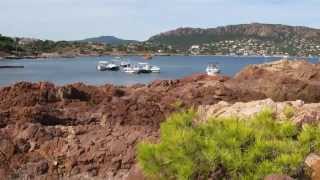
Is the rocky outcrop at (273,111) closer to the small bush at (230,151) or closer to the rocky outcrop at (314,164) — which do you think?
the small bush at (230,151)

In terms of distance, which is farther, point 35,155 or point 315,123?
point 35,155

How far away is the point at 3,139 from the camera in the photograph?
1564 centimetres

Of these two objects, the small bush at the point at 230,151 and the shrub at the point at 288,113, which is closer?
the small bush at the point at 230,151

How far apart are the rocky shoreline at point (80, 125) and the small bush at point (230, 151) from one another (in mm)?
1760

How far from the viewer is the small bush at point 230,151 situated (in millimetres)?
10109

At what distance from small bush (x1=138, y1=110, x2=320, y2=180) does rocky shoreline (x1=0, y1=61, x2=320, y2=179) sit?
176cm

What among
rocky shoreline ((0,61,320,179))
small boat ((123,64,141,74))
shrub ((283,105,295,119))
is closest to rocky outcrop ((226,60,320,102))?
rocky shoreline ((0,61,320,179))

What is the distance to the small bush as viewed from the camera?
398 inches

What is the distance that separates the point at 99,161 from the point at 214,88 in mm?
9465

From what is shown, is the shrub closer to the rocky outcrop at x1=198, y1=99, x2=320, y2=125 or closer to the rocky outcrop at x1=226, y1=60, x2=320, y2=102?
the rocky outcrop at x1=198, y1=99, x2=320, y2=125

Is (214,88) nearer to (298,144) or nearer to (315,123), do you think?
(315,123)

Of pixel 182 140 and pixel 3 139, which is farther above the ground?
pixel 182 140

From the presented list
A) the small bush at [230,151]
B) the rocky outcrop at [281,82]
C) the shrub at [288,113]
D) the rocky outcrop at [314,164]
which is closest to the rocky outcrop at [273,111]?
the shrub at [288,113]

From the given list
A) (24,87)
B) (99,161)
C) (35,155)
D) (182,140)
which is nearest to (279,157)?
(182,140)
